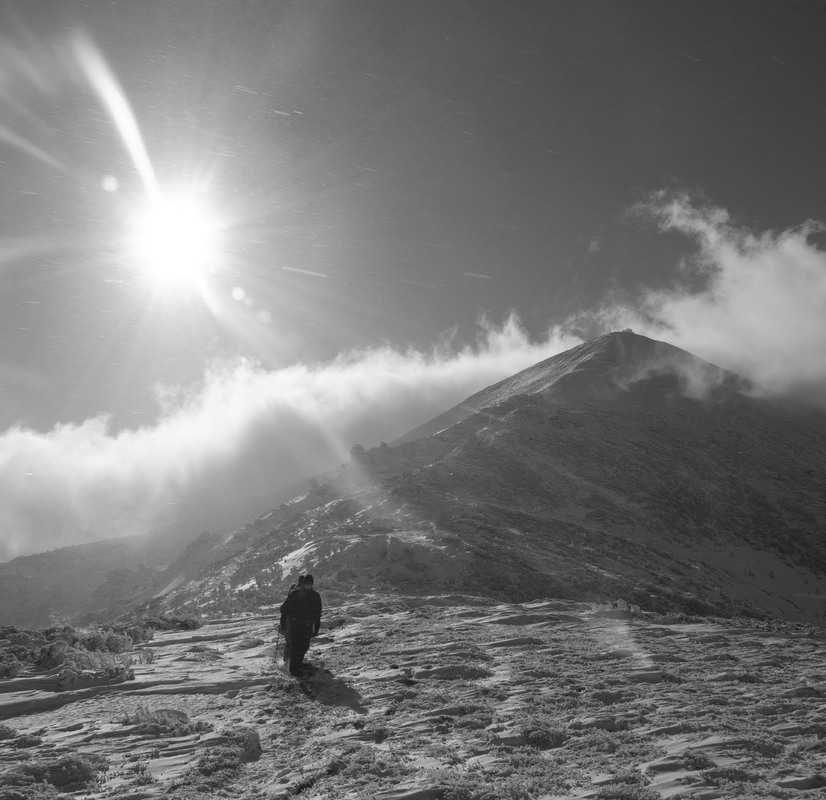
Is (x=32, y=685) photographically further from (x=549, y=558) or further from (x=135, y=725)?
(x=549, y=558)

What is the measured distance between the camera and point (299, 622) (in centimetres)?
1267

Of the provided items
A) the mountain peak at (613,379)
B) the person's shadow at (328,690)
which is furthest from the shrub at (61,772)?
the mountain peak at (613,379)

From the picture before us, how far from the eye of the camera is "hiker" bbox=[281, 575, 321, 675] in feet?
41.1

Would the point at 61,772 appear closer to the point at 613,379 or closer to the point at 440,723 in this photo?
the point at 440,723

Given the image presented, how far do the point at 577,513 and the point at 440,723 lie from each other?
46.3 metres

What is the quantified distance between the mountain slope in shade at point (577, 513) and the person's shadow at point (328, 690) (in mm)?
17809

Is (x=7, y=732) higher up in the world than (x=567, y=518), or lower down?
higher up

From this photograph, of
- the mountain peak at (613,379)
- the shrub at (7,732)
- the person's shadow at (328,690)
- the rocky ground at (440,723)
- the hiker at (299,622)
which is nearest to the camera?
the rocky ground at (440,723)

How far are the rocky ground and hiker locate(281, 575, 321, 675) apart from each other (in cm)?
61

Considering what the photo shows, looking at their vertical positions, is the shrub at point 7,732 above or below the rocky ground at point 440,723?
above

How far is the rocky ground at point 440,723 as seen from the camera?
6730 millimetres

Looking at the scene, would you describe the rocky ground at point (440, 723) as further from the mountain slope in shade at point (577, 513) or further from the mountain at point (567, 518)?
the mountain slope in shade at point (577, 513)

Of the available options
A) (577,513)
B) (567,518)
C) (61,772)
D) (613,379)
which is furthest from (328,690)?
(613,379)

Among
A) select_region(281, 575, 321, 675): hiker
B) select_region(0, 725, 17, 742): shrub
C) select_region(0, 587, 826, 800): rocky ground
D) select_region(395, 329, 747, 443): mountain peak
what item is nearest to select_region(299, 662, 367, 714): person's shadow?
select_region(0, 587, 826, 800): rocky ground
